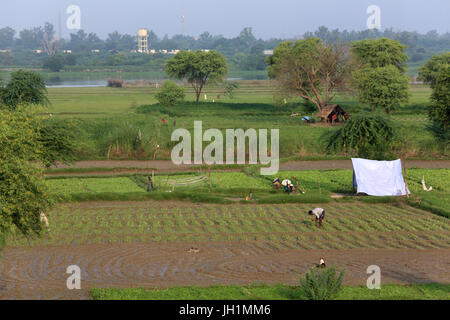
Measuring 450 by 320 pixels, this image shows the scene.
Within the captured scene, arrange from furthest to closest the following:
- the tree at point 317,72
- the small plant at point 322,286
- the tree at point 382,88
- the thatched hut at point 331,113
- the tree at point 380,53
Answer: the tree at point 380,53
the tree at point 317,72
the tree at point 382,88
the thatched hut at point 331,113
the small plant at point 322,286

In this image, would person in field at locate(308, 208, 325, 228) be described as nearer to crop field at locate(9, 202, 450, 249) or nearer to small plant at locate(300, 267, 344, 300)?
crop field at locate(9, 202, 450, 249)

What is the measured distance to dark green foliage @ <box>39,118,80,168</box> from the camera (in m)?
28.1

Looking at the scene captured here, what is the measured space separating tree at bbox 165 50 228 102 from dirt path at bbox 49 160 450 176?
39.1 metres

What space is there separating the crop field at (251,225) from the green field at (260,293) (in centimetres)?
465

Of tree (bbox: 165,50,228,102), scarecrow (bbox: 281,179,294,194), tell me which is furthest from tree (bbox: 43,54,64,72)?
scarecrow (bbox: 281,179,294,194)

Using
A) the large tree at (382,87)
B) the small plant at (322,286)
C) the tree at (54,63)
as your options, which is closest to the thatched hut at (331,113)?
the large tree at (382,87)

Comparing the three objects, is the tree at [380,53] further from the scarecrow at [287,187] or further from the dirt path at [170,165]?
the scarecrow at [287,187]

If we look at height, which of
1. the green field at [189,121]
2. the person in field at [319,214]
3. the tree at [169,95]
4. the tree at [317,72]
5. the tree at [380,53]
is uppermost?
the tree at [380,53]

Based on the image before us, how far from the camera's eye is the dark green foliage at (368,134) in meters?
30.5

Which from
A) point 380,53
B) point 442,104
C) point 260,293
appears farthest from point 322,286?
point 380,53

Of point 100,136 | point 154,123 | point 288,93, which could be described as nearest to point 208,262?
point 100,136

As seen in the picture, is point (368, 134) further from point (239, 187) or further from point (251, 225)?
point (251, 225)
